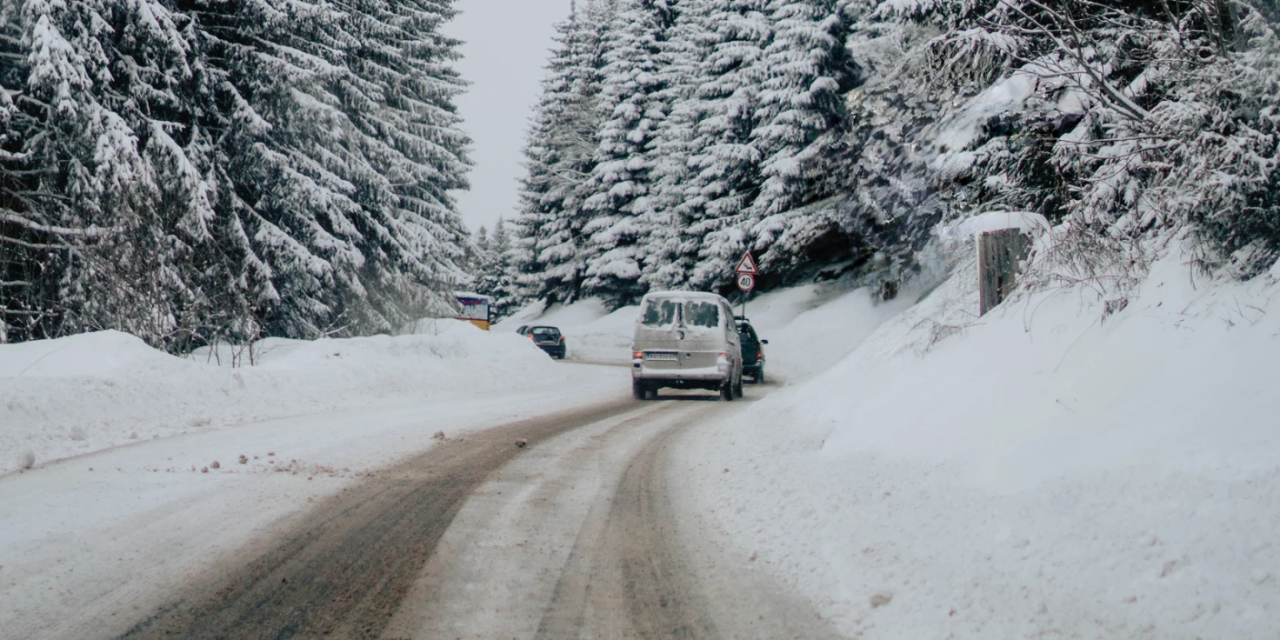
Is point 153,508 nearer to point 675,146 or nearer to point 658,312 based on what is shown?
point 658,312

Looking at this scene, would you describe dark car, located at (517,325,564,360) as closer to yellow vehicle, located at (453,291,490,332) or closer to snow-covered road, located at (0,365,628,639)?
yellow vehicle, located at (453,291,490,332)

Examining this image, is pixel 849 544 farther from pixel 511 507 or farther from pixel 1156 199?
pixel 1156 199

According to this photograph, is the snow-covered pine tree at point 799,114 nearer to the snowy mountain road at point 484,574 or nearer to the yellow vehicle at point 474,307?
the snowy mountain road at point 484,574

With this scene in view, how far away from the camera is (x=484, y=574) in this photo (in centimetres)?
455

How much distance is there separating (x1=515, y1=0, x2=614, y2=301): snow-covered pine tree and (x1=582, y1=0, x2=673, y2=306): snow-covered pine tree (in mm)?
2546

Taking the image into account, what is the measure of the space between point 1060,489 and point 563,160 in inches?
1819

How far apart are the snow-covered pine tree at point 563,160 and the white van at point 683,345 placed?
30401 millimetres

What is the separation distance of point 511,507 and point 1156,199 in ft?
17.9

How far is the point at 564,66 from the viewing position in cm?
5119

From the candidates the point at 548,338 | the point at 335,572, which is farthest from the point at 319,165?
the point at 335,572

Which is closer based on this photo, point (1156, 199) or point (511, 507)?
point (511, 507)

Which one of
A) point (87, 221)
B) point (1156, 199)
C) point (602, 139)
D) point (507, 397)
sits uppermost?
point (602, 139)

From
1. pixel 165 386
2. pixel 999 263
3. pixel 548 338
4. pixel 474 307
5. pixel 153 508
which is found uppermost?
pixel 474 307

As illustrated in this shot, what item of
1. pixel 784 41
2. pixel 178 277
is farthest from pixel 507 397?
pixel 784 41
